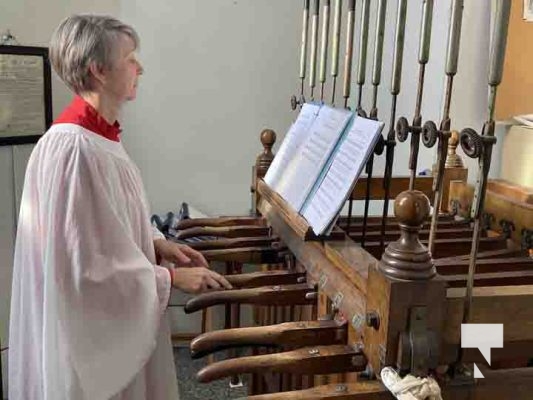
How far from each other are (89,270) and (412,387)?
68 centimetres

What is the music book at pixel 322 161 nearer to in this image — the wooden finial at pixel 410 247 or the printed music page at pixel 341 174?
the printed music page at pixel 341 174

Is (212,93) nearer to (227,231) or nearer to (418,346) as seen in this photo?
(227,231)

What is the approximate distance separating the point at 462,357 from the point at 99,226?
0.71m

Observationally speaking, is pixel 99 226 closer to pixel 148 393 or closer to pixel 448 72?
pixel 148 393

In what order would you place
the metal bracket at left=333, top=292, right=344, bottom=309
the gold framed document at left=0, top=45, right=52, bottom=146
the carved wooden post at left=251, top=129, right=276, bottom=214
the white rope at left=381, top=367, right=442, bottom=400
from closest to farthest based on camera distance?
1. the white rope at left=381, top=367, right=442, bottom=400
2. the metal bracket at left=333, top=292, right=344, bottom=309
3. the carved wooden post at left=251, top=129, right=276, bottom=214
4. the gold framed document at left=0, top=45, right=52, bottom=146

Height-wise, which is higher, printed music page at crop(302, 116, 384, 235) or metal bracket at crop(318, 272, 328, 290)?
printed music page at crop(302, 116, 384, 235)

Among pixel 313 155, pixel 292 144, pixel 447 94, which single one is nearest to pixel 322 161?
pixel 313 155

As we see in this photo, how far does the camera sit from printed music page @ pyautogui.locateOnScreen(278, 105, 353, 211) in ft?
3.80

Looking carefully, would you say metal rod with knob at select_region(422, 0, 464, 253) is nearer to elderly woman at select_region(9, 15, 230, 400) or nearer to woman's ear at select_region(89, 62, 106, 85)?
elderly woman at select_region(9, 15, 230, 400)

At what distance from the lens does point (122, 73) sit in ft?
3.93

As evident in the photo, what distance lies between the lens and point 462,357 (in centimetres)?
77

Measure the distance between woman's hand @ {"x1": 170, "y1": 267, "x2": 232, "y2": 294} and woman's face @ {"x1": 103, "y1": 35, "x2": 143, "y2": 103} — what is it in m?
0.39

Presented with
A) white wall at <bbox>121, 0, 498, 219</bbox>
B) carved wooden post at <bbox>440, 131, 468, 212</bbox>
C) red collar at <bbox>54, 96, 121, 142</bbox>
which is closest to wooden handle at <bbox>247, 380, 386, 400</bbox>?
red collar at <bbox>54, 96, 121, 142</bbox>

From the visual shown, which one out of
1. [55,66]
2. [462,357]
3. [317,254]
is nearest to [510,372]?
[462,357]
